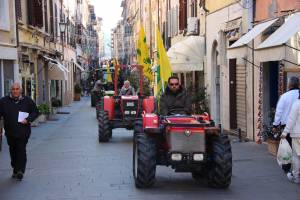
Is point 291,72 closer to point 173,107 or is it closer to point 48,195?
point 173,107

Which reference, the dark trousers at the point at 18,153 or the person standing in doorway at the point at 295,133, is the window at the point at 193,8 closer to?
the dark trousers at the point at 18,153

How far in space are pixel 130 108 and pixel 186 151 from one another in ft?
27.0

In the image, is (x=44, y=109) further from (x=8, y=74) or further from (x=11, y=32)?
(x=11, y=32)

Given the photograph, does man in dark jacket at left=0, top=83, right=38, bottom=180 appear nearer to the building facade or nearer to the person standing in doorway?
the person standing in doorway

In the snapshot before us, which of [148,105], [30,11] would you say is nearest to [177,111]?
[148,105]

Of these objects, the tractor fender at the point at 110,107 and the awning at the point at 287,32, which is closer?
the awning at the point at 287,32

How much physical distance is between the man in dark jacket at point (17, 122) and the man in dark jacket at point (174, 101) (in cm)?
235

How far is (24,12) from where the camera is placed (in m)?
23.2

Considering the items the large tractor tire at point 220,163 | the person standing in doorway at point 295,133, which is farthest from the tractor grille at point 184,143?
the person standing in doorway at point 295,133

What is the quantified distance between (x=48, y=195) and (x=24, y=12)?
52.8 ft

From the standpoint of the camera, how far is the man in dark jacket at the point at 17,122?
388 inches

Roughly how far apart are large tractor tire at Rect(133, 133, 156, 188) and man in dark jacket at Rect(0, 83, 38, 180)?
2.38 meters

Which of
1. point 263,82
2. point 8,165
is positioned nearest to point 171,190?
point 8,165

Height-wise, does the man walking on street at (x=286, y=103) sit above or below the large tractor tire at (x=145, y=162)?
above
